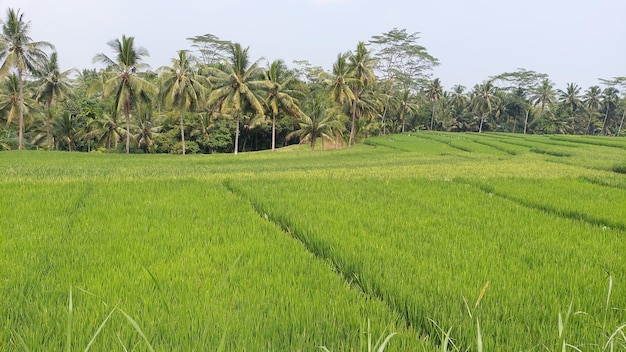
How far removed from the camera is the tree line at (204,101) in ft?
83.3

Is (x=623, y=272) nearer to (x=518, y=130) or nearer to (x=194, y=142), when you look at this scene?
(x=194, y=142)

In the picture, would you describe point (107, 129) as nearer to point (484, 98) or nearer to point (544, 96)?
point (484, 98)

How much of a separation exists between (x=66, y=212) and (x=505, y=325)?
→ 5.25 metres

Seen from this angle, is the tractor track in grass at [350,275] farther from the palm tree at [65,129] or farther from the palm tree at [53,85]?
the palm tree at [65,129]

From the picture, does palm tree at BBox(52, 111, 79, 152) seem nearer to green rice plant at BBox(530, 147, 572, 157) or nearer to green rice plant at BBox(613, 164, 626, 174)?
green rice plant at BBox(530, 147, 572, 157)

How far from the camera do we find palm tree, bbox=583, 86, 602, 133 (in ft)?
188

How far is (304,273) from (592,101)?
7136cm

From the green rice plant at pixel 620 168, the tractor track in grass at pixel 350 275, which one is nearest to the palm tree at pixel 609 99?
the green rice plant at pixel 620 168

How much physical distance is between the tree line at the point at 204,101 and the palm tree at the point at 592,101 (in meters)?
0.33

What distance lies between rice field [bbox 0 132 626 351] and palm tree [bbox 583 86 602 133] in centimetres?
6513

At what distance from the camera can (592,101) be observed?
5775 centimetres

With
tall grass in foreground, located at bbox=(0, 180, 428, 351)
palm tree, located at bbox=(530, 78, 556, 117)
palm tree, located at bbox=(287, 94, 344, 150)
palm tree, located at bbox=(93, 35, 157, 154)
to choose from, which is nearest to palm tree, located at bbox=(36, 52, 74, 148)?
palm tree, located at bbox=(93, 35, 157, 154)

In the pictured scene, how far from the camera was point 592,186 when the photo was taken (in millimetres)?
8297

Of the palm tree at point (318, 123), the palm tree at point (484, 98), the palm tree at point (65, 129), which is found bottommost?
the palm tree at point (65, 129)
